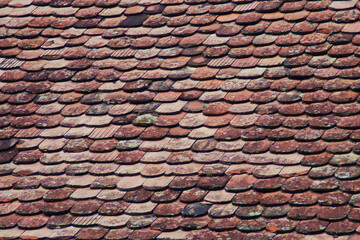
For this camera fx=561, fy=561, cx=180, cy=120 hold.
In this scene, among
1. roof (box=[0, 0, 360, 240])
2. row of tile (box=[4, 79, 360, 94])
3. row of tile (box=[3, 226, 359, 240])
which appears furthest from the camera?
row of tile (box=[4, 79, 360, 94])

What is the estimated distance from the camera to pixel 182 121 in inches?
202

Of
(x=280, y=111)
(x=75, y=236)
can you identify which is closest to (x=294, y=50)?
(x=280, y=111)

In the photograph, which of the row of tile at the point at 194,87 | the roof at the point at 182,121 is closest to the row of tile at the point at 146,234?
the roof at the point at 182,121

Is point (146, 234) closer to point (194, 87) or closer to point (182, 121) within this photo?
point (182, 121)

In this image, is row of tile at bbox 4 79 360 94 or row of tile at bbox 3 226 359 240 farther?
row of tile at bbox 4 79 360 94

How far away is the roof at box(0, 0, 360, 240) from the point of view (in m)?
4.49

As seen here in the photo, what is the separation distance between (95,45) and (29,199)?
5.87 feet

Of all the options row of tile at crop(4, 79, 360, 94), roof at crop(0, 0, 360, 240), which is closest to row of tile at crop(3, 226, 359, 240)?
roof at crop(0, 0, 360, 240)

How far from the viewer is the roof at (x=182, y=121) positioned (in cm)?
449

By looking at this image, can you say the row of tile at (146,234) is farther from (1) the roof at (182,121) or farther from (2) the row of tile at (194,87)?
(2) the row of tile at (194,87)

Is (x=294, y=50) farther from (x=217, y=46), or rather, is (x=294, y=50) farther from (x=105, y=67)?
(x=105, y=67)

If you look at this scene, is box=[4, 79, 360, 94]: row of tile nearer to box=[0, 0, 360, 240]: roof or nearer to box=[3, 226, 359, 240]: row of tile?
box=[0, 0, 360, 240]: roof

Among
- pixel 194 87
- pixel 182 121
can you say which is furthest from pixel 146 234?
pixel 194 87

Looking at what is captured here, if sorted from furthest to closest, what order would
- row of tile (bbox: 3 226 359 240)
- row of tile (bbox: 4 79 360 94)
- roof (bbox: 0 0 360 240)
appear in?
row of tile (bbox: 4 79 360 94) → roof (bbox: 0 0 360 240) → row of tile (bbox: 3 226 359 240)
